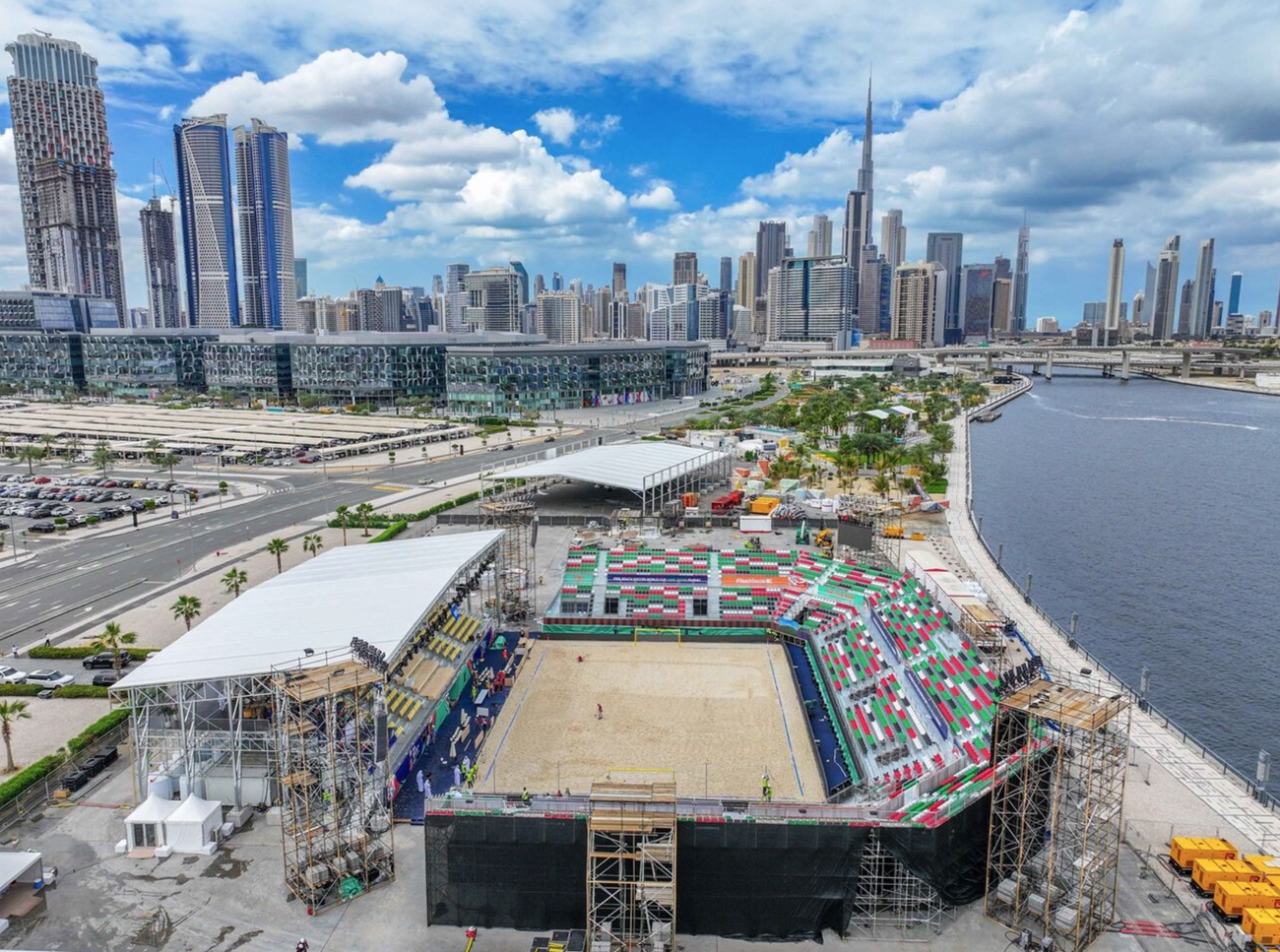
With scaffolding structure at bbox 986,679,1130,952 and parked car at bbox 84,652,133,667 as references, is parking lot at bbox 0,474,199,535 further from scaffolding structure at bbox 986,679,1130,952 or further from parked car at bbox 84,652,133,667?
scaffolding structure at bbox 986,679,1130,952

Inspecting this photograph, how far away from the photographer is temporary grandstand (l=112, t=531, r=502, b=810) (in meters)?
30.2

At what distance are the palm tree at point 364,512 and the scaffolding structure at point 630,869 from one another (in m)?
49.0

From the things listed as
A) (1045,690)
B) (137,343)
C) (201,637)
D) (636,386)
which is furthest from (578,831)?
(137,343)

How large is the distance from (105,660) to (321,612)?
618 inches

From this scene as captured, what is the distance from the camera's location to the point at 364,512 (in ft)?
238

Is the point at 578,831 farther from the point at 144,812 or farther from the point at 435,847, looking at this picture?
the point at 144,812

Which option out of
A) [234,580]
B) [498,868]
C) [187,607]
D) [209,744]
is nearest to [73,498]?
[234,580]

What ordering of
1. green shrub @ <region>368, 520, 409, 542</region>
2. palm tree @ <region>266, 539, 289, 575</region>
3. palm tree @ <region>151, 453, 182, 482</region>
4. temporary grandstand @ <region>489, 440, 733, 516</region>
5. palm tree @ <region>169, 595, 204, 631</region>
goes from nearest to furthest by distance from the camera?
palm tree @ <region>169, 595, 204, 631</region> < palm tree @ <region>266, 539, 289, 575</region> < green shrub @ <region>368, 520, 409, 542</region> < temporary grandstand @ <region>489, 440, 733, 516</region> < palm tree @ <region>151, 453, 182, 482</region>

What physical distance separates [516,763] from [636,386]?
142 metres

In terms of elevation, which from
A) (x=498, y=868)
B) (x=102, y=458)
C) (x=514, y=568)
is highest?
(x=102, y=458)

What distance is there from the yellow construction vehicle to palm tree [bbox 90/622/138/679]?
1617 inches

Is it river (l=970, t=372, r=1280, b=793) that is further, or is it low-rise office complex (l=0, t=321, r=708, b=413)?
low-rise office complex (l=0, t=321, r=708, b=413)

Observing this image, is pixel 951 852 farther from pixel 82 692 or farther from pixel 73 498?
pixel 73 498

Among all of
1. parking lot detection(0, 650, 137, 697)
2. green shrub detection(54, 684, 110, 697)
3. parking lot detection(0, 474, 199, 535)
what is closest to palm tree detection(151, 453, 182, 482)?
parking lot detection(0, 474, 199, 535)
